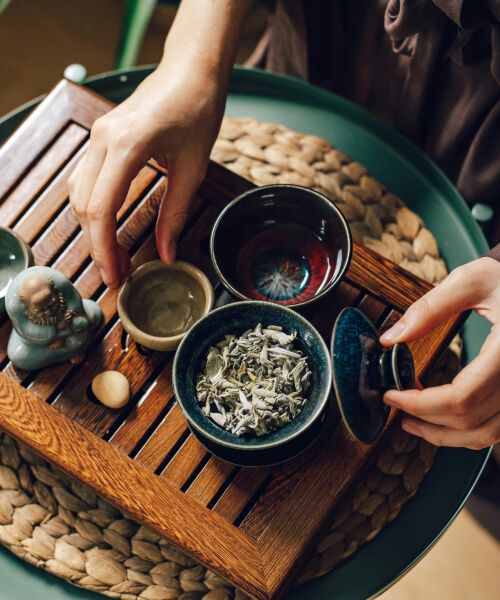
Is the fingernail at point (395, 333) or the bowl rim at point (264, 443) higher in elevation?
the fingernail at point (395, 333)

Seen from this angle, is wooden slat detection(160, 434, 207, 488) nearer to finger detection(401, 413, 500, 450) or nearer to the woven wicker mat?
the woven wicker mat

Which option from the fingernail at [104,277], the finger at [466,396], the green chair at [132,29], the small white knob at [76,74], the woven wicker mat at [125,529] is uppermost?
the green chair at [132,29]

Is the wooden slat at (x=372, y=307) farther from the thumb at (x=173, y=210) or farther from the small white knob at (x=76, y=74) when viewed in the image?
the small white knob at (x=76, y=74)

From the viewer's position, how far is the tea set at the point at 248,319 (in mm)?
726

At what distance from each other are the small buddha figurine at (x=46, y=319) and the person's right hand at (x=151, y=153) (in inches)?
2.8

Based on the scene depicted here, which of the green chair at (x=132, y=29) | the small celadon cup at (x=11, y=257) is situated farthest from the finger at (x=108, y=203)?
the green chair at (x=132, y=29)

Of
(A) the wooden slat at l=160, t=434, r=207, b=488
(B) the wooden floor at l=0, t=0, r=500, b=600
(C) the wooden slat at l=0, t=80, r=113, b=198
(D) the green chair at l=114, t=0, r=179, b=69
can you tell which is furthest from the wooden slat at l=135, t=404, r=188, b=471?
(B) the wooden floor at l=0, t=0, r=500, b=600

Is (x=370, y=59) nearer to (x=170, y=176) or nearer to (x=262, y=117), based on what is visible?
(x=262, y=117)

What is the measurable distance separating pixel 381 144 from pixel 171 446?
0.71 m

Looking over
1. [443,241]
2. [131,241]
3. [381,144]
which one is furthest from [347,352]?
[381,144]

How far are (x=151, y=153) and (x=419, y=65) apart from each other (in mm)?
476

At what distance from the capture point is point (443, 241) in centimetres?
110

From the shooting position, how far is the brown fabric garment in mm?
843

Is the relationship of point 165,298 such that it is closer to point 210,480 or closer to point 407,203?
point 210,480
